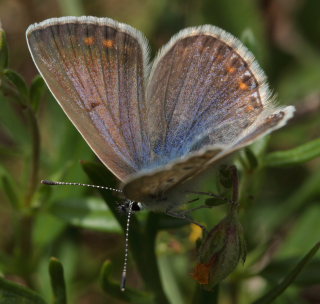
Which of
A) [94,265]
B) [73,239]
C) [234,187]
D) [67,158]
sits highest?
[234,187]

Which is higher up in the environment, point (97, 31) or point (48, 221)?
point (97, 31)

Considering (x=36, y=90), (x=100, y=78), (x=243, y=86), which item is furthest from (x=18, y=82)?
(x=243, y=86)

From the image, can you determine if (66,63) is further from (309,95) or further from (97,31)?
(309,95)

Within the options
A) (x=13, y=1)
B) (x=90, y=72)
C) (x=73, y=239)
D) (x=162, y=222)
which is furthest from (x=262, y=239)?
(x=13, y=1)

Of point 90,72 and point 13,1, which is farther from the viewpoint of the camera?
point 13,1

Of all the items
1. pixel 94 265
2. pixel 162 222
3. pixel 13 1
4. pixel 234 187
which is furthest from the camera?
pixel 13 1

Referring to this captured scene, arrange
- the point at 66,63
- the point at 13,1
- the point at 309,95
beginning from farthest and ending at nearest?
the point at 13,1 → the point at 309,95 → the point at 66,63

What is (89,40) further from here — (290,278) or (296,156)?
(290,278)

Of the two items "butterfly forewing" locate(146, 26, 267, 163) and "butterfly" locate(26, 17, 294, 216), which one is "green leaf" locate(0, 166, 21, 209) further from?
"butterfly forewing" locate(146, 26, 267, 163)
